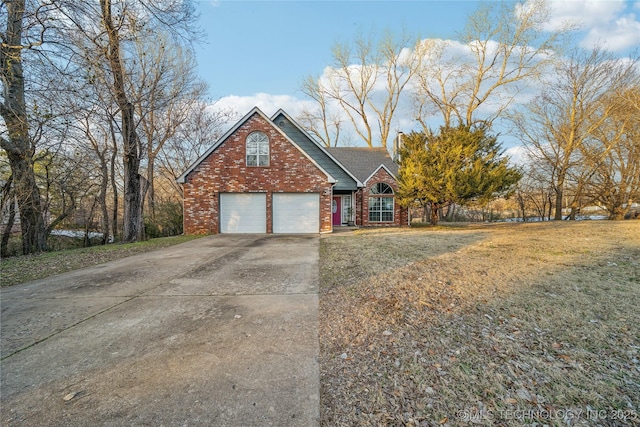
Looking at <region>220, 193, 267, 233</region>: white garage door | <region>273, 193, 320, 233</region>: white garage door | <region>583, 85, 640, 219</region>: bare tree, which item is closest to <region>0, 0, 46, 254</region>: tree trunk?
<region>220, 193, 267, 233</region>: white garage door

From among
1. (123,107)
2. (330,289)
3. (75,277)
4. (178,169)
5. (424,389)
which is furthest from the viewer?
(178,169)

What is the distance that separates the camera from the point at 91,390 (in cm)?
214

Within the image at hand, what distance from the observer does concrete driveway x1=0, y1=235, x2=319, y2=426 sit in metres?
1.90

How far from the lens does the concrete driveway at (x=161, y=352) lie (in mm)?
1901

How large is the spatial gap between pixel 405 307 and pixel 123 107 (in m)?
Result: 11.4

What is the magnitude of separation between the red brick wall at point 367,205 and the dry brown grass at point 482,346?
1242 cm

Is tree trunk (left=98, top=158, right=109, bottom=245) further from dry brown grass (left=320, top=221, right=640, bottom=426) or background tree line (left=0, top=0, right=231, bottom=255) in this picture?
dry brown grass (left=320, top=221, right=640, bottom=426)

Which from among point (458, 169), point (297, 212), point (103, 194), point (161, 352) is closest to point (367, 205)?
point (458, 169)

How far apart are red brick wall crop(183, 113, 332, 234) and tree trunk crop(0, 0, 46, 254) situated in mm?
4865

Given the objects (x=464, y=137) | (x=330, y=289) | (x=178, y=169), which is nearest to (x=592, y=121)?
(x=464, y=137)

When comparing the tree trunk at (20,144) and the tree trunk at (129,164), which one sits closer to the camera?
the tree trunk at (20,144)

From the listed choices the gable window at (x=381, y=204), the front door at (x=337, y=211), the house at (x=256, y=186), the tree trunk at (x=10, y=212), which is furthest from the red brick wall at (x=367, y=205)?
the tree trunk at (x=10, y=212)

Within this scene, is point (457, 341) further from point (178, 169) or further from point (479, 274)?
point (178, 169)

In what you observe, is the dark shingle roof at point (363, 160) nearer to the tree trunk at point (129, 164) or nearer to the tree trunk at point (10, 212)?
the tree trunk at point (129, 164)
